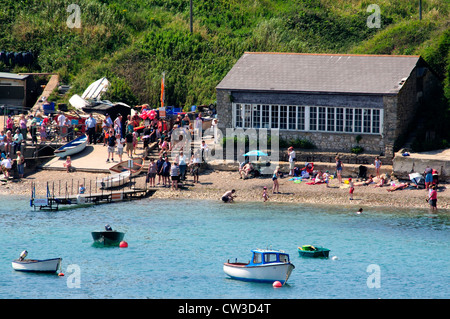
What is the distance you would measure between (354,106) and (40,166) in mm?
18147

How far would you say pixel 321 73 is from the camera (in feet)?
165

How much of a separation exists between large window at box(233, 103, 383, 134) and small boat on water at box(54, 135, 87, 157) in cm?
898

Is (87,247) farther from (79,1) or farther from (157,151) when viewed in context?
(79,1)

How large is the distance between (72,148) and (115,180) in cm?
518

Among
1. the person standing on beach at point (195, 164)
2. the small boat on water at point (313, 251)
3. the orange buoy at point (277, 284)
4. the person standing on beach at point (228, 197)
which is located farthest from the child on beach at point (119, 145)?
the orange buoy at point (277, 284)

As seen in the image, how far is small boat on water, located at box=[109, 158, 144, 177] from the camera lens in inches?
1905

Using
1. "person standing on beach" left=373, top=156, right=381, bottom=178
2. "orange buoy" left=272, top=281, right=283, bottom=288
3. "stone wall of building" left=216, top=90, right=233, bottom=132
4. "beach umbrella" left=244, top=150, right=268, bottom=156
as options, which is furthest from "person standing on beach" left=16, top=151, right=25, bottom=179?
"orange buoy" left=272, top=281, right=283, bottom=288

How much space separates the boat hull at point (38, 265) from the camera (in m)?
35.4

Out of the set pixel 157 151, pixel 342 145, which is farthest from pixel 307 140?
pixel 157 151

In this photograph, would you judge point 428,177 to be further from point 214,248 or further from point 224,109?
point 214,248

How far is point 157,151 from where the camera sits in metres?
51.1

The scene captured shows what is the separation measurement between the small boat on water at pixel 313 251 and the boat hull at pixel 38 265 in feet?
33.0

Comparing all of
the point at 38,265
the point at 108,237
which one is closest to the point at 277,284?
the point at 108,237

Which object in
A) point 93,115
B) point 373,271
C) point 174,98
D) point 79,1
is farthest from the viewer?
point 79,1
